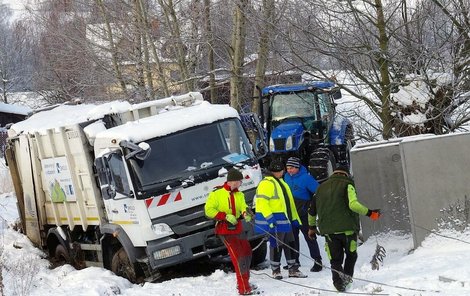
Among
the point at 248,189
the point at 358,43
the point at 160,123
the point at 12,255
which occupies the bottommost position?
the point at 12,255

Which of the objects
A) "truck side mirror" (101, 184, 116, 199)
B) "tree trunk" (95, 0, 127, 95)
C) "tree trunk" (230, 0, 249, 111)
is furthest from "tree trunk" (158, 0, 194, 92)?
"truck side mirror" (101, 184, 116, 199)

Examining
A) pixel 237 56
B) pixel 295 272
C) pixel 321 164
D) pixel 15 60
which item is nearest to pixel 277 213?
pixel 295 272

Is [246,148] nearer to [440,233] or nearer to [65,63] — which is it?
[440,233]

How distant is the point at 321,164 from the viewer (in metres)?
14.9

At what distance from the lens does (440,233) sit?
31.9ft

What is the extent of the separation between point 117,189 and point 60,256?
4011mm

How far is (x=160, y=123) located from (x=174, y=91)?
12.4 metres

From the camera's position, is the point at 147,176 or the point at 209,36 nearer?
the point at 147,176

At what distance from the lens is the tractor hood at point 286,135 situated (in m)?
15.4

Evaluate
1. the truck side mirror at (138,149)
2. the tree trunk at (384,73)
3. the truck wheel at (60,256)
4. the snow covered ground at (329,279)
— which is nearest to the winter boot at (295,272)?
the snow covered ground at (329,279)

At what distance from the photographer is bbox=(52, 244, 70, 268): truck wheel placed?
13.6 metres

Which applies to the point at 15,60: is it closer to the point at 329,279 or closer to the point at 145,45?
the point at 145,45

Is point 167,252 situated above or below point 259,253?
above

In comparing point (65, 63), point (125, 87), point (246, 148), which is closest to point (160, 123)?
point (246, 148)
